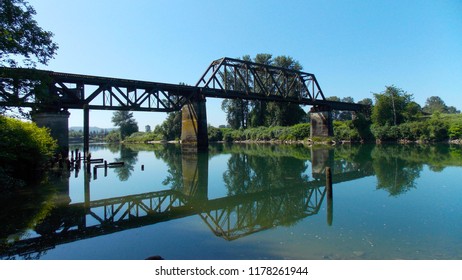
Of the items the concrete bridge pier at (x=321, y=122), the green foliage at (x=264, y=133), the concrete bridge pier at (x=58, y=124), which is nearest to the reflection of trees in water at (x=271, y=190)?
the concrete bridge pier at (x=58, y=124)

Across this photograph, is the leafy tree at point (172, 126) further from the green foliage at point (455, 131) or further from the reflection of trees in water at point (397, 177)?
the reflection of trees in water at point (397, 177)

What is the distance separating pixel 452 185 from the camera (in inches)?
642

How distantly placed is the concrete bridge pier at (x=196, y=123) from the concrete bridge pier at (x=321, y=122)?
2759 cm

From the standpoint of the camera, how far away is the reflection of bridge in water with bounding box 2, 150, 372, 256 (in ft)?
32.6

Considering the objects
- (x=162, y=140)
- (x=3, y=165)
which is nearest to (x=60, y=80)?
(x=3, y=165)

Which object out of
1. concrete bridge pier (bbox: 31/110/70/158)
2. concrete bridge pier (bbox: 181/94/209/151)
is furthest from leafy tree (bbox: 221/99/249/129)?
concrete bridge pier (bbox: 31/110/70/158)

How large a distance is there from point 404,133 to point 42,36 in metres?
59.3

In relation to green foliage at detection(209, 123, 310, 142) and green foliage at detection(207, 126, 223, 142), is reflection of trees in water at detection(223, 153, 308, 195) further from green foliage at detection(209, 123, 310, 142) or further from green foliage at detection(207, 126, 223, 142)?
green foliage at detection(207, 126, 223, 142)

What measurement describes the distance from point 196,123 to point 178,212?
108ft

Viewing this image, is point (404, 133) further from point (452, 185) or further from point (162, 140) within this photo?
point (162, 140)

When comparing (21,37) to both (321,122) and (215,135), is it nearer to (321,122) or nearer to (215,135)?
(321,122)

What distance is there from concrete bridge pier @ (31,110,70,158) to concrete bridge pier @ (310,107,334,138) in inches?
1810

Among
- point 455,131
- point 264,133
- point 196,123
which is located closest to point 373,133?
point 455,131

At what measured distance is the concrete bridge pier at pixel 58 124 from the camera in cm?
3092
